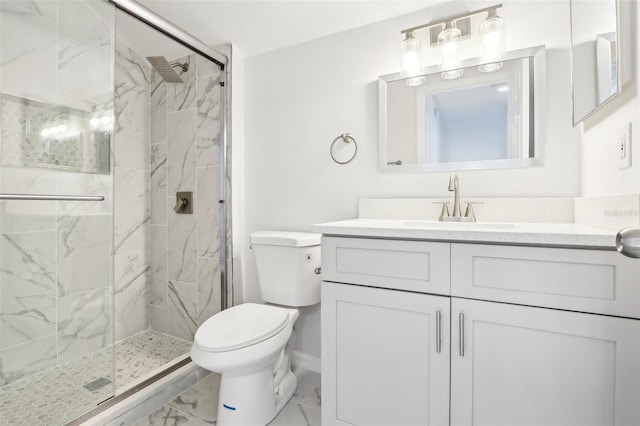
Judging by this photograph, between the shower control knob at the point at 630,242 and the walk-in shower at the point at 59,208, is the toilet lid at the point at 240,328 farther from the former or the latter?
the shower control knob at the point at 630,242

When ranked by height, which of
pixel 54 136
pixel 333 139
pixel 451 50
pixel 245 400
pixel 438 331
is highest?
pixel 451 50

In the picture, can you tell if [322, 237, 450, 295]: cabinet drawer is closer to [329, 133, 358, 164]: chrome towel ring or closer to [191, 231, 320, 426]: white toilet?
[191, 231, 320, 426]: white toilet

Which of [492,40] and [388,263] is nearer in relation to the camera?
[388,263]

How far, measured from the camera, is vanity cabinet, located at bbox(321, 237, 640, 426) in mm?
862

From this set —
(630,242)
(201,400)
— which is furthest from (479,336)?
(201,400)

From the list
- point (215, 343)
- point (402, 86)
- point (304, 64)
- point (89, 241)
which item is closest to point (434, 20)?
point (402, 86)

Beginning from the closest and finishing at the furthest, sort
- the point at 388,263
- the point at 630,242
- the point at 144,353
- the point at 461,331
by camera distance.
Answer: the point at 630,242 < the point at 461,331 < the point at 388,263 < the point at 144,353

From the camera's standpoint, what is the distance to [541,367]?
3.04 ft

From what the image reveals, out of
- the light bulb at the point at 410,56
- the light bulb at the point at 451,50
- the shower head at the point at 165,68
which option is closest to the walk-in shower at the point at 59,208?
the shower head at the point at 165,68

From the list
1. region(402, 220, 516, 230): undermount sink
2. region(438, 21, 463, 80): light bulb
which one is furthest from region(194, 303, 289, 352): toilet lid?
region(438, 21, 463, 80): light bulb

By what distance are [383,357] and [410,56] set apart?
1431mm

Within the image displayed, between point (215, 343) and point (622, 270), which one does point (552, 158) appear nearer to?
point (622, 270)

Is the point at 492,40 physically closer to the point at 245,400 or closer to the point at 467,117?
the point at 467,117

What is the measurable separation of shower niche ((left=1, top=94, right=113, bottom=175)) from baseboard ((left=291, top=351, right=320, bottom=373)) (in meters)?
1.50
